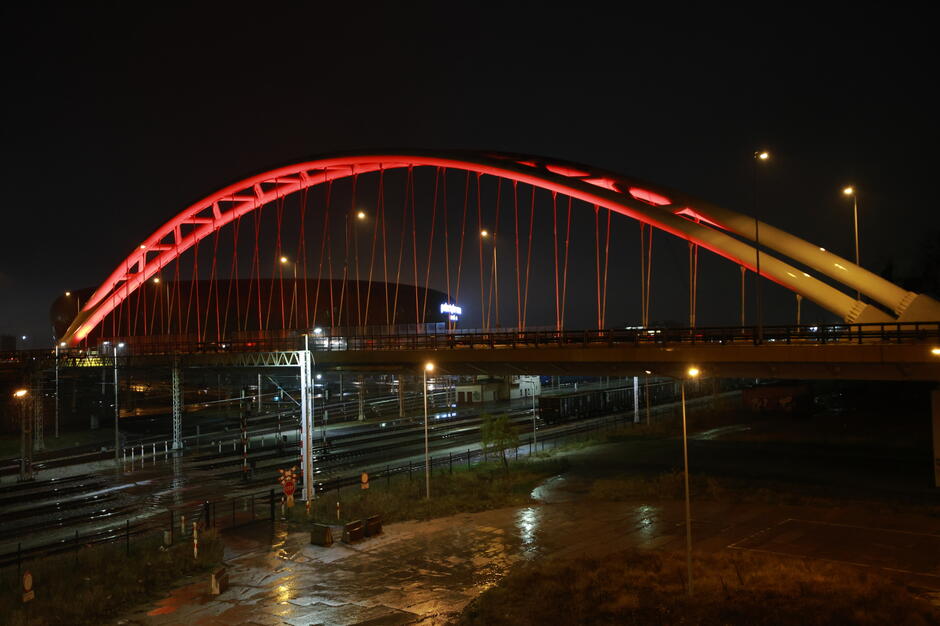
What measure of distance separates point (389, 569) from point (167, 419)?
5034 centimetres

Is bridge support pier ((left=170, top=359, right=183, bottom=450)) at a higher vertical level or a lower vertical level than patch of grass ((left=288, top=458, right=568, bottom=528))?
higher

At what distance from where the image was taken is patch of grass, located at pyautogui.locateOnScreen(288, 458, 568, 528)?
26609 millimetres

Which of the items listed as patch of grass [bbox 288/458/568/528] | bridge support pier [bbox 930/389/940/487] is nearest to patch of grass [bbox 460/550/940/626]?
bridge support pier [bbox 930/389/940/487]

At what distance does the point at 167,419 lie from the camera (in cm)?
6334

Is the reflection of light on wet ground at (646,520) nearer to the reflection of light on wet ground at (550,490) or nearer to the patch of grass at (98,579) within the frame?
the reflection of light on wet ground at (550,490)

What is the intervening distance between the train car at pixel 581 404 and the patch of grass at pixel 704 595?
42.1 m

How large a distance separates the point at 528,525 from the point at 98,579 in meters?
13.5

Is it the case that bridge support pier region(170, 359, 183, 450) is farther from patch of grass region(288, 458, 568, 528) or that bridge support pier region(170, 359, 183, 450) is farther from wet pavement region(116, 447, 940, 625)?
wet pavement region(116, 447, 940, 625)

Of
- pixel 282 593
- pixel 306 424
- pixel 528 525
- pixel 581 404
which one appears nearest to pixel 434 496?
pixel 528 525

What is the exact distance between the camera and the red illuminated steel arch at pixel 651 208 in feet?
87.9

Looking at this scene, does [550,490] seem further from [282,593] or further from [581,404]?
[581,404]

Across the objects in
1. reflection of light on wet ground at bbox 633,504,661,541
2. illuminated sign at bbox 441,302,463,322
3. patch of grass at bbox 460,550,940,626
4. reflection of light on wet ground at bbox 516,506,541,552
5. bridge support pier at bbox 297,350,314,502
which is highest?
illuminated sign at bbox 441,302,463,322

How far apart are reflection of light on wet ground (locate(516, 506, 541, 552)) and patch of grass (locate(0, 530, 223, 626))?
962cm

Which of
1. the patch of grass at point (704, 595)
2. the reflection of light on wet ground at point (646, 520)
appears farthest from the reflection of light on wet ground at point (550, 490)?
the patch of grass at point (704, 595)
